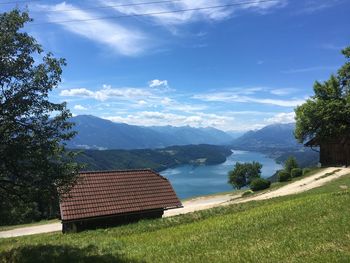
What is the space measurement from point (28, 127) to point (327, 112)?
49.5 m

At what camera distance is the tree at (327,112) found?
5728cm

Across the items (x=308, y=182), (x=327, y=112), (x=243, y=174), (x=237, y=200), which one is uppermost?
(x=327, y=112)

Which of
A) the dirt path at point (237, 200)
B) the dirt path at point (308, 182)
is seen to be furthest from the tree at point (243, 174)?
the dirt path at point (308, 182)

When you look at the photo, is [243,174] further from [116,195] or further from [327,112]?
[116,195]

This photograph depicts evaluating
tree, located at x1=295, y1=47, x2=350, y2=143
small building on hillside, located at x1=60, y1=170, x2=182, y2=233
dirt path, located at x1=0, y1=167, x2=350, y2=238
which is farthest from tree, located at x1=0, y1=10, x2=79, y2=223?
tree, located at x1=295, y1=47, x2=350, y2=143

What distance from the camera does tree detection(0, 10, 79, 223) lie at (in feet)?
51.0

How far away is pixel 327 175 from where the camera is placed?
4956 centimetres

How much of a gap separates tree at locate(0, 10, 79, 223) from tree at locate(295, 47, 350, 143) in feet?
156

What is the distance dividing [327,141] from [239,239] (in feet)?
168

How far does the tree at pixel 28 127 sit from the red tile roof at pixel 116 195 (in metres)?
17.2

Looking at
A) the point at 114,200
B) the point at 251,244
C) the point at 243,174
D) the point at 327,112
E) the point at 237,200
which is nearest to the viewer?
the point at 251,244

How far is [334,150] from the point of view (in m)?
61.1

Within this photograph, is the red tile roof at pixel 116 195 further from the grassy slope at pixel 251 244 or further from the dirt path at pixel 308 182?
the grassy slope at pixel 251 244

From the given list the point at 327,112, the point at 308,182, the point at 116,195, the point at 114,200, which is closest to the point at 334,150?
the point at 327,112
